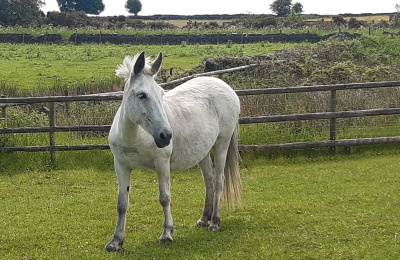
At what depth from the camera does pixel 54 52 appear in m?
31.6

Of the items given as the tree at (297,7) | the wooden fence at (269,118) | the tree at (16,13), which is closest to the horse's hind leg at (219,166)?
the wooden fence at (269,118)

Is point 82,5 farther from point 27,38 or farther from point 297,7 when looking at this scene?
point 27,38

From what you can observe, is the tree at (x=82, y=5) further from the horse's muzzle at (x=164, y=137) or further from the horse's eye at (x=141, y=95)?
the horse's muzzle at (x=164, y=137)

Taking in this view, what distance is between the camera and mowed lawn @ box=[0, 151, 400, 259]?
564 centimetres

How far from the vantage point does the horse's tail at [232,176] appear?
688cm

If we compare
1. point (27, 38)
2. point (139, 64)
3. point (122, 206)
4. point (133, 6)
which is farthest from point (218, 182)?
point (133, 6)

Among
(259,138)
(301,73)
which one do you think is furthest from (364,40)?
(259,138)

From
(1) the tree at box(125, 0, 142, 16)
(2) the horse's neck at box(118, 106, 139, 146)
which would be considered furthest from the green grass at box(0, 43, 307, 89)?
(1) the tree at box(125, 0, 142, 16)

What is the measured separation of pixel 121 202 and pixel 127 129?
882 millimetres

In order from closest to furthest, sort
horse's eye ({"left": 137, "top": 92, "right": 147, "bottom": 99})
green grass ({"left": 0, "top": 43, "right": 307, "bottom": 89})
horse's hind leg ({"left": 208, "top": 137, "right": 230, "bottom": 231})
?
horse's eye ({"left": 137, "top": 92, "right": 147, "bottom": 99}) → horse's hind leg ({"left": 208, "top": 137, "right": 230, "bottom": 231}) → green grass ({"left": 0, "top": 43, "right": 307, "bottom": 89})

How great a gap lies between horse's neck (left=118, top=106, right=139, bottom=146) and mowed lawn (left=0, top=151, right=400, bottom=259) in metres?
1.18

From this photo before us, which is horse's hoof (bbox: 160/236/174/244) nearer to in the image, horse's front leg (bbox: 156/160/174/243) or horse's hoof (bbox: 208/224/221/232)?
horse's front leg (bbox: 156/160/174/243)

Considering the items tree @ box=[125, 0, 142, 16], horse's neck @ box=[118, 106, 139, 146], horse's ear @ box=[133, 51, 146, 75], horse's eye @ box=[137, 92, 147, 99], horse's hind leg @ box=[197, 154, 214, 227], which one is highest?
tree @ box=[125, 0, 142, 16]

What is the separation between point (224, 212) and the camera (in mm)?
7152
